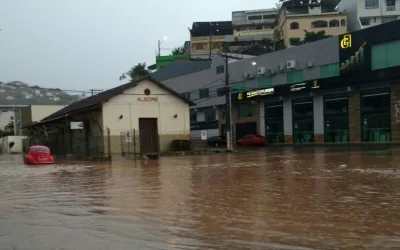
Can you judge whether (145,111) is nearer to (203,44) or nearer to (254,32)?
(254,32)

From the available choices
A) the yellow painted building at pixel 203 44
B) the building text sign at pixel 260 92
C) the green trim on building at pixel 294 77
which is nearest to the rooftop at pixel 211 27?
the yellow painted building at pixel 203 44

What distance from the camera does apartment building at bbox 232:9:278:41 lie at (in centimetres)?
10238

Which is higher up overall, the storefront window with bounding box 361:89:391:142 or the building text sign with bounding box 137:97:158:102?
the building text sign with bounding box 137:97:158:102

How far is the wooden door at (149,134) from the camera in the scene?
4136cm

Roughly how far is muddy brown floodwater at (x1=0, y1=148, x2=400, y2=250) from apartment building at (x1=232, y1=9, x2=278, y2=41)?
89.5m

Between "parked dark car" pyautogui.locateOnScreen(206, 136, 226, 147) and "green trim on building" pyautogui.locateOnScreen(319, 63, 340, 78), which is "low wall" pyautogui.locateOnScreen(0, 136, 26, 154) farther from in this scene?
"green trim on building" pyautogui.locateOnScreen(319, 63, 340, 78)

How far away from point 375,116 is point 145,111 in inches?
877

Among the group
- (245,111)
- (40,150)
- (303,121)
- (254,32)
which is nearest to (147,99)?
(40,150)

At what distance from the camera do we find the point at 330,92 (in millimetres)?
47094

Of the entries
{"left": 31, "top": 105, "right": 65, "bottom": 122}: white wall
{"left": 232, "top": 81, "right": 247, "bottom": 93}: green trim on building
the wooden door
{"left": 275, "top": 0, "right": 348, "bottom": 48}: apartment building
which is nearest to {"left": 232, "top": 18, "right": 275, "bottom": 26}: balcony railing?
{"left": 275, "top": 0, "right": 348, "bottom": 48}: apartment building

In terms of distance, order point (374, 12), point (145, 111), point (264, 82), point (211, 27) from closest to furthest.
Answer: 1. point (145, 111)
2. point (264, 82)
3. point (374, 12)
4. point (211, 27)

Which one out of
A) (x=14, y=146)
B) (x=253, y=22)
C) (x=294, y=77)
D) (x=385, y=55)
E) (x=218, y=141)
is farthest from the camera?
(x=253, y=22)

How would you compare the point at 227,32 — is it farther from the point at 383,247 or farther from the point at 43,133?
the point at 383,247

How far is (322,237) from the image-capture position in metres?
7.24
